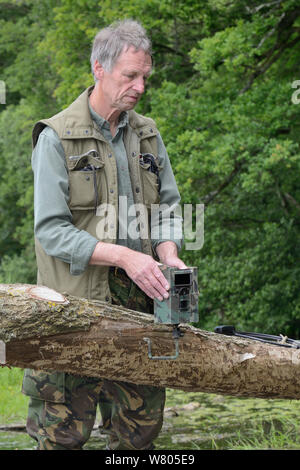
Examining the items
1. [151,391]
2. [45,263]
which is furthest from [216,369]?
[45,263]

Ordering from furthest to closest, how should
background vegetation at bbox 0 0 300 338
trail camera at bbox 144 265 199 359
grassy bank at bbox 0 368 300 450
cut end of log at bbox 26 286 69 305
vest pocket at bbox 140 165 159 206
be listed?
background vegetation at bbox 0 0 300 338, grassy bank at bbox 0 368 300 450, vest pocket at bbox 140 165 159 206, cut end of log at bbox 26 286 69 305, trail camera at bbox 144 265 199 359

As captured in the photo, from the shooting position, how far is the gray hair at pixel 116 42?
3047 mm

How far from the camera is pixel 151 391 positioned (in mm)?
3301

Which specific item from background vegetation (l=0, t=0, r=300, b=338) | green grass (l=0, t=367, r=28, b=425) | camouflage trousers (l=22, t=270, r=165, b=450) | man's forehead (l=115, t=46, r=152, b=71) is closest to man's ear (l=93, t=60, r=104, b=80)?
man's forehead (l=115, t=46, r=152, b=71)

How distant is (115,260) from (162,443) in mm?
2729

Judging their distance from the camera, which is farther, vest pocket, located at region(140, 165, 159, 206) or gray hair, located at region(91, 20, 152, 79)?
vest pocket, located at region(140, 165, 159, 206)

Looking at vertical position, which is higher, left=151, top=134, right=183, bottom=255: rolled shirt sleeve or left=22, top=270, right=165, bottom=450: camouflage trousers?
left=151, top=134, right=183, bottom=255: rolled shirt sleeve

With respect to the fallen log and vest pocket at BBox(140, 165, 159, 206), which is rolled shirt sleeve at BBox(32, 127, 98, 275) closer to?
the fallen log

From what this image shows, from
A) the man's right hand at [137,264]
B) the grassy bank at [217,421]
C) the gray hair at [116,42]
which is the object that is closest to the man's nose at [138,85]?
the gray hair at [116,42]

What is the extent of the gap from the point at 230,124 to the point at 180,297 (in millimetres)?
6921

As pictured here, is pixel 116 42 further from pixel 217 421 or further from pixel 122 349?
pixel 217 421

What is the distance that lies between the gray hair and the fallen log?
0.99 metres

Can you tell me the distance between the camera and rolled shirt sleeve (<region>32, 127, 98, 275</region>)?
296 cm

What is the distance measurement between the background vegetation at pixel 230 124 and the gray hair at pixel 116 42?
19.0ft
